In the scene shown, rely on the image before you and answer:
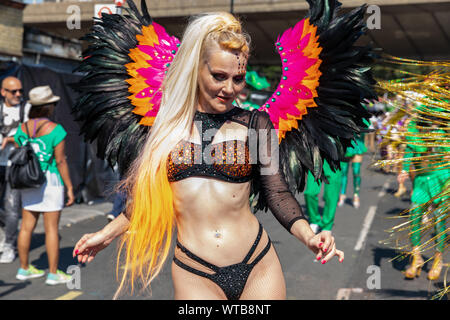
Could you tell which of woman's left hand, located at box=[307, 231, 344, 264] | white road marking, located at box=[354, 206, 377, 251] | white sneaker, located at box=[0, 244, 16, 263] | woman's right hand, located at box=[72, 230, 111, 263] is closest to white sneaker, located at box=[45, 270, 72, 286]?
white sneaker, located at box=[0, 244, 16, 263]

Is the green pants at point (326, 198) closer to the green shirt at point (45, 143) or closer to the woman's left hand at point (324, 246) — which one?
the green shirt at point (45, 143)

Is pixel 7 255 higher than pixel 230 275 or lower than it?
lower

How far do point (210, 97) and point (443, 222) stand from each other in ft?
4.44

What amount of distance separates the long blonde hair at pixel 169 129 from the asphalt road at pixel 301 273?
6.16 feet

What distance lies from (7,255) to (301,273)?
3541 mm

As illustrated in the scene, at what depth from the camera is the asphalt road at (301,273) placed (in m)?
5.28

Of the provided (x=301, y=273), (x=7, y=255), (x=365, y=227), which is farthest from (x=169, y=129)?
(x=365, y=227)

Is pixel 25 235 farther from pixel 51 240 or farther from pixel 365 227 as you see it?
pixel 365 227

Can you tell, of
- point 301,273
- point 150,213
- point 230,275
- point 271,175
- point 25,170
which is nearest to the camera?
point 230,275

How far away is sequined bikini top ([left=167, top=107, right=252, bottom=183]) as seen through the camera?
2.37 m

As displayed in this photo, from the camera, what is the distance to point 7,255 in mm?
6262

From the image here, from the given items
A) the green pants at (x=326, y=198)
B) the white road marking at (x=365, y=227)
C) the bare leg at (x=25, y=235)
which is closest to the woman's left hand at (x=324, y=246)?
the bare leg at (x=25, y=235)

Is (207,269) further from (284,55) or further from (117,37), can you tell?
(117,37)
